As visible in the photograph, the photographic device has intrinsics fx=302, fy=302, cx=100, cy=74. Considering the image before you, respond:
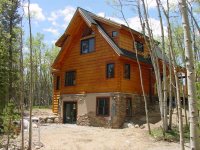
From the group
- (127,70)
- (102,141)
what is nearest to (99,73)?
(127,70)

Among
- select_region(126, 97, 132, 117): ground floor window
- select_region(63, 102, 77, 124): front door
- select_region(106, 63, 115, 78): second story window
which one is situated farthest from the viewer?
select_region(63, 102, 77, 124): front door

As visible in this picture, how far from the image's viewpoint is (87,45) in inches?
1012

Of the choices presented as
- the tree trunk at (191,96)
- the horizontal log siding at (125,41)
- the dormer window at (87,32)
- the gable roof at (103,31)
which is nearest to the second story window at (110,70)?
the gable roof at (103,31)

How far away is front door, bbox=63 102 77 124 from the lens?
86.2ft

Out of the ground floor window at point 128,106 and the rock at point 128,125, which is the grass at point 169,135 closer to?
the rock at point 128,125

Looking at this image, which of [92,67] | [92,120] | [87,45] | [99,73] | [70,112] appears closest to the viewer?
[92,120]

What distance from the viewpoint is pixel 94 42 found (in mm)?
25047

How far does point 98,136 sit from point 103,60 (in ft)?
25.0

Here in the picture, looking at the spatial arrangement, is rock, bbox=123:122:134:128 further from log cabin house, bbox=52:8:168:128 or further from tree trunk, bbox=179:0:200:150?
tree trunk, bbox=179:0:200:150

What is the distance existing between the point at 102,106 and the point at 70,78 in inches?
192

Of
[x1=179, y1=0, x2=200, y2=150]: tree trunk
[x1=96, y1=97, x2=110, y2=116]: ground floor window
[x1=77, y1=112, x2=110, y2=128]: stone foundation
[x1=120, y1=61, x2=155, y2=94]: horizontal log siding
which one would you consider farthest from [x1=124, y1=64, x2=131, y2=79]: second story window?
[x1=179, y1=0, x2=200, y2=150]: tree trunk

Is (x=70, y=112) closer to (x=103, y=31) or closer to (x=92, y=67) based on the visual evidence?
(x=92, y=67)

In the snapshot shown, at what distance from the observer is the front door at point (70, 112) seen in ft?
86.2

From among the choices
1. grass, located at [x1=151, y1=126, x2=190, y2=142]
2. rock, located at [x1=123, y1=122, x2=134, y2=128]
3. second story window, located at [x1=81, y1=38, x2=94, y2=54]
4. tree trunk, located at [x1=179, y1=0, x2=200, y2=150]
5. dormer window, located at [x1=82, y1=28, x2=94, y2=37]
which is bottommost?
grass, located at [x1=151, y1=126, x2=190, y2=142]
